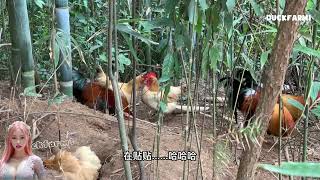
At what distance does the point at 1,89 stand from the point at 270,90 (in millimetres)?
1974

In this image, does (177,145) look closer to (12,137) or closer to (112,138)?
(112,138)

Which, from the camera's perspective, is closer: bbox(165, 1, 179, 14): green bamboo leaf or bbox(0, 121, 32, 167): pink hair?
bbox(165, 1, 179, 14): green bamboo leaf

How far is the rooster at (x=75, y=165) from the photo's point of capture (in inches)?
55.9

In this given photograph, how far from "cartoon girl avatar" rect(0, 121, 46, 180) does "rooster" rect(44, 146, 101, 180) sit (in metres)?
0.23

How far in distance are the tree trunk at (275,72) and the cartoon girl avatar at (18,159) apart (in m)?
0.67

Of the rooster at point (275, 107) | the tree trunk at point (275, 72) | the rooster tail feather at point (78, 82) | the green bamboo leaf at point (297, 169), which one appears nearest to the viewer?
the green bamboo leaf at point (297, 169)

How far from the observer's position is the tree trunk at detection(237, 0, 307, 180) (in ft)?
2.00

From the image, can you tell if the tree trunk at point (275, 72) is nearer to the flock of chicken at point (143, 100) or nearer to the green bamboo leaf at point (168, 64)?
the green bamboo leaf at point (168, 64)

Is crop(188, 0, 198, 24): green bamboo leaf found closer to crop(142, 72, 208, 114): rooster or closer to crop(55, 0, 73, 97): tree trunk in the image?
crop(55, 0, 73, 97): tree trunk

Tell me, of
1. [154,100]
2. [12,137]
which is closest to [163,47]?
[12,137]

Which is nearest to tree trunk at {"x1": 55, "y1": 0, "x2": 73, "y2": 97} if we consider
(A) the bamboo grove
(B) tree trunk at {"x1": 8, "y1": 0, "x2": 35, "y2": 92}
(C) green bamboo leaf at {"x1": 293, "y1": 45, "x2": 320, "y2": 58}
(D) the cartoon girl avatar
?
(A) the bamboo grove

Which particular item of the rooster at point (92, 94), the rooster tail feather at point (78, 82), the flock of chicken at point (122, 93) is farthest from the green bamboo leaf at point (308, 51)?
the rooster tail feather at point (78, 82)

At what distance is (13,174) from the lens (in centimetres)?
115

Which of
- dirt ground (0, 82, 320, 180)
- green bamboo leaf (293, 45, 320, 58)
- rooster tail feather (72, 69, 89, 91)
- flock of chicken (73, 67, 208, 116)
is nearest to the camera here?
green bamboo leaf (293, 45, 320, 58)
